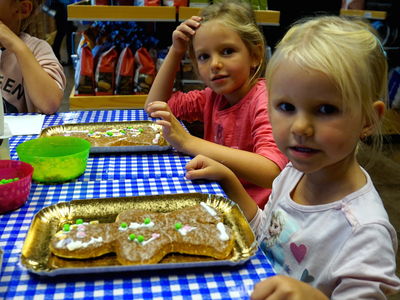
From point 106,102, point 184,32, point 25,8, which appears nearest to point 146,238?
point 184,32

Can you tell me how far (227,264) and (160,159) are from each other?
2.09ft

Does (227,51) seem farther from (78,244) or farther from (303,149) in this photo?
(78,244)

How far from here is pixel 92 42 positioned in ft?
8.84

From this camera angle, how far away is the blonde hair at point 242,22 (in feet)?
4.81

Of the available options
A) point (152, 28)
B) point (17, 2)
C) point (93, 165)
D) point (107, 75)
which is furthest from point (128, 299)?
point (152, 28)

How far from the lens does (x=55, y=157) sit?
1.16 metres

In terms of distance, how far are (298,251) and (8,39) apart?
147cm

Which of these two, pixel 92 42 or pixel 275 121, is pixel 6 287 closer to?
pixel 275 121

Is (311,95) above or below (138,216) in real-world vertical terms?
above

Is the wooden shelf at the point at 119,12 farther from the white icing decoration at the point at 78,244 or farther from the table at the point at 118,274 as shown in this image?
the white icing decoration at the point at 78,244

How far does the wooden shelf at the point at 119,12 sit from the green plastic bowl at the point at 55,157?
1399mm

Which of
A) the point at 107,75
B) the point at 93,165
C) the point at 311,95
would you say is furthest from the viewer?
the point at 107,75

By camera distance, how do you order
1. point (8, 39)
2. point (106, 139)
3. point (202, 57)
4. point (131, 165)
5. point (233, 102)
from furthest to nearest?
point (8, 39) → point (233, 102) → point (202, 57) → point (106, 139) → point (131, 165)

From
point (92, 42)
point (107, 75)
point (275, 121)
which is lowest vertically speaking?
point (107, 75)
